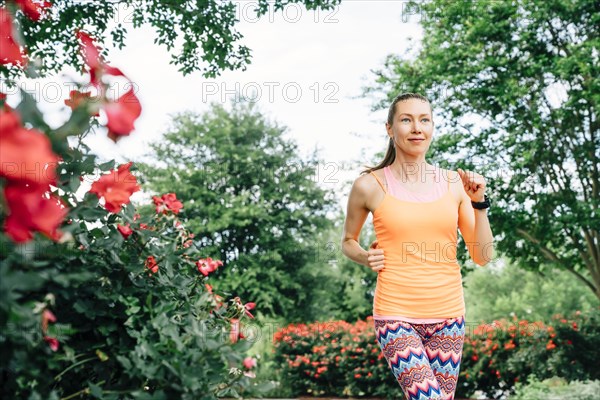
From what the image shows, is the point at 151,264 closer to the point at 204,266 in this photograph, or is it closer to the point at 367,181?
the point at 204,266

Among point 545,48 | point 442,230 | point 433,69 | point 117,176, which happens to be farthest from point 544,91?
point 117,176

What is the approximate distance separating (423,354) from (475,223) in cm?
77

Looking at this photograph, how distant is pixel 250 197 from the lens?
25719 millimetres

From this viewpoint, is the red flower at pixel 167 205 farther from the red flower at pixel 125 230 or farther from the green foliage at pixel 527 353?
the green foliage at pixel 527 353

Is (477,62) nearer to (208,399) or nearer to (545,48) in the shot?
(545,48)

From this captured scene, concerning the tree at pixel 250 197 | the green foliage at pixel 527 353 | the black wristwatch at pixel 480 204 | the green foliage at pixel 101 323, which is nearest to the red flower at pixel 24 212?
the green foliage at pixel 101 323

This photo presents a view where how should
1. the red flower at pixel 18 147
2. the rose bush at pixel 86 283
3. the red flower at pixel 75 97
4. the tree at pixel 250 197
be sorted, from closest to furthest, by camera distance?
the red flower at pixel 18 147
the rose bush at pixel 86 283
the red flower at pixel 75 97
the tree at pixel 250 197

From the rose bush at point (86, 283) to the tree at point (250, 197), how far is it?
2175cm

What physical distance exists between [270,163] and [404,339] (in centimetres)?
2374

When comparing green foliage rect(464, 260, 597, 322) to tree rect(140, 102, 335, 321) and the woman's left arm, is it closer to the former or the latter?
tree rect(140, 102, 335, 321)

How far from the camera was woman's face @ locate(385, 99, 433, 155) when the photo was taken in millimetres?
3141

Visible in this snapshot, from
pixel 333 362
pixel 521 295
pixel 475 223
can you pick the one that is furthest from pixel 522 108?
pixel 521 295

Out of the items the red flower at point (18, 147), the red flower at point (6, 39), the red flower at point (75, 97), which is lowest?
the red flower at point (18, 147)

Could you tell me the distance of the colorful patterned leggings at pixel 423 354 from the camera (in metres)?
2.79
